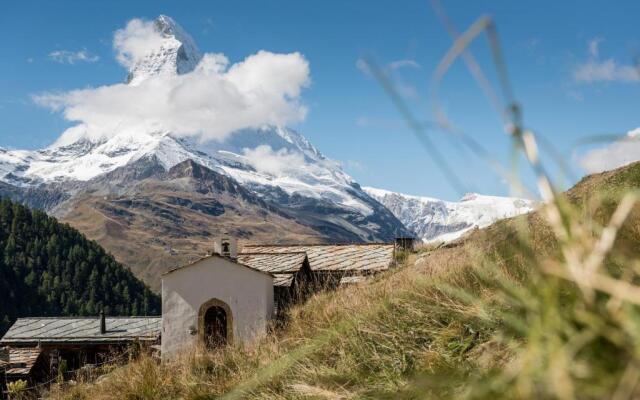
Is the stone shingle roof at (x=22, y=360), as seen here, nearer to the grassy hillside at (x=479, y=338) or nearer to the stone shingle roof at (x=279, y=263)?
the stone shingle roof at (x=279, y=263)

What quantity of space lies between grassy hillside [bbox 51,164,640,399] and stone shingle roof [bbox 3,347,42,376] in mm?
47366

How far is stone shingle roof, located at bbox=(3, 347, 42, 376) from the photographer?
2003 inches

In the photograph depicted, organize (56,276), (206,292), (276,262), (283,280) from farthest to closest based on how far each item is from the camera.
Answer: (56,276)
(276,262)
(283,280)
(206,292)

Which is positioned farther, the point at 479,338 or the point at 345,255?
the point at 345,255

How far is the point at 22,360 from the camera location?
179 feet

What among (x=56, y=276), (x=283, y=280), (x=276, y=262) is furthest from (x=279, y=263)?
(x=56, y=276)

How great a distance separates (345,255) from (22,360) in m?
30.7

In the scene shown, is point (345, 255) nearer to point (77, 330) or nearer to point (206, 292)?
point (206, 292)

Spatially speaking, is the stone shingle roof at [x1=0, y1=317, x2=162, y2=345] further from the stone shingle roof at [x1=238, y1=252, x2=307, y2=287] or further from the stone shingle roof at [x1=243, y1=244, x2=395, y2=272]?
the stone shingle roof at [x1=238, y1=252, x2=307, y2=287]

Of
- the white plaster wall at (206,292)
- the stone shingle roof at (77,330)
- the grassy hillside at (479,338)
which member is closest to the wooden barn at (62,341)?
the stone shingle roof at (77,330)

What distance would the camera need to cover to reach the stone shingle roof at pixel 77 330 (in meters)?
58.7

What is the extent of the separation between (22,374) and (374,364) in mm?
51817

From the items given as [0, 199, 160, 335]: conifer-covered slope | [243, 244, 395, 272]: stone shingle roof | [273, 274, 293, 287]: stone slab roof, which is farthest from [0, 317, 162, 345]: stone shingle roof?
[0, 199, 160, 335]: conifer-covered slope

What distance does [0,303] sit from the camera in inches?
6314
